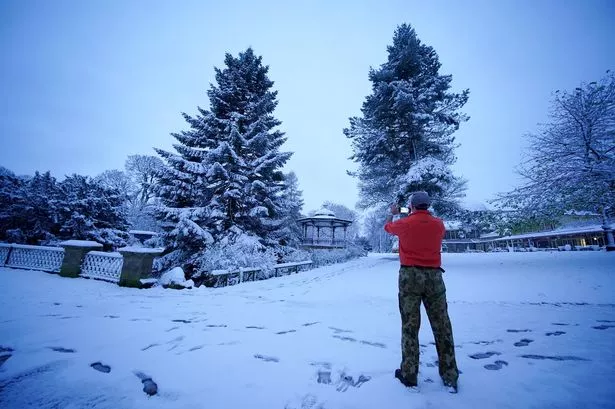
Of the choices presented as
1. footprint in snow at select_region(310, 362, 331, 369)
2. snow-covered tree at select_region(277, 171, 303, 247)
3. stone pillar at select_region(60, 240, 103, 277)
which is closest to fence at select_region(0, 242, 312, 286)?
stone pillar at select_region(60, 240, 103, 277)

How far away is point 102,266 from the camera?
930cm

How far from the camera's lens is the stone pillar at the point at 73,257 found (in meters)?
9.42

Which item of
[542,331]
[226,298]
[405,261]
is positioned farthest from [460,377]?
[226,298]

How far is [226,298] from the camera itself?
23.5ft

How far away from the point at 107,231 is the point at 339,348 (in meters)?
16.2

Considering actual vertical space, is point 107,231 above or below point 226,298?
above

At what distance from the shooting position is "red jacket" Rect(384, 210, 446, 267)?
2721 millimetres

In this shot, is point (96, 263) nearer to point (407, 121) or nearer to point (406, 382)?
point (406, 382)

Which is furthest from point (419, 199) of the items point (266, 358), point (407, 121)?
point (407, 121)

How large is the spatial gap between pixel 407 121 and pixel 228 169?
10.5 metres

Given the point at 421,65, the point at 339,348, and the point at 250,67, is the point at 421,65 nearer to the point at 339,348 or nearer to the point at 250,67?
the point at 250,67

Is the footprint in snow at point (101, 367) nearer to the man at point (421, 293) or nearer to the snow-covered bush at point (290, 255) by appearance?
the man at point (421, 293)

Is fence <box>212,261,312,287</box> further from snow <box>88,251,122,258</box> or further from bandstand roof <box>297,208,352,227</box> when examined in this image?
bandstand roof <box>297,208,352,227</box>

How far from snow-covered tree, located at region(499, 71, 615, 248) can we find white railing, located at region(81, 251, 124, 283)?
51.5ft
